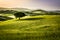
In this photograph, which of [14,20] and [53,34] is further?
[14,20]

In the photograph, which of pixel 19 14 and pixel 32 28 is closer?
pixel 32 28

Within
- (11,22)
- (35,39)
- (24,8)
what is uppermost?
(24,8)

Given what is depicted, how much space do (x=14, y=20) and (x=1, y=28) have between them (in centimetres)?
70

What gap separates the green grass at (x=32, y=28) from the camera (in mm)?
4770

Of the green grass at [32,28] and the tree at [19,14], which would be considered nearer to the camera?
the green grass at [32,28]

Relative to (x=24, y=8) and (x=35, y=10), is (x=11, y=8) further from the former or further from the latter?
(x=35, y=10)

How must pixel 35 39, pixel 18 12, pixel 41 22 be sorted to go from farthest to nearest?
pixel 18 12
pixel 41 22
pixel 35 39

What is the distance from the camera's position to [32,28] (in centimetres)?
514

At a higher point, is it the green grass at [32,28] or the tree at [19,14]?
the tree at [19,14]

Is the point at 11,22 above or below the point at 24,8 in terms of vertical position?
below

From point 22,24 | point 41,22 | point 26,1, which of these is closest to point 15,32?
point 22,24

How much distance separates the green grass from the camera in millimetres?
4770

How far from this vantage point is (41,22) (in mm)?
5512

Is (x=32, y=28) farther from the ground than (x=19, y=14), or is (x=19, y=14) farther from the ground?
(x=19, y=14)
